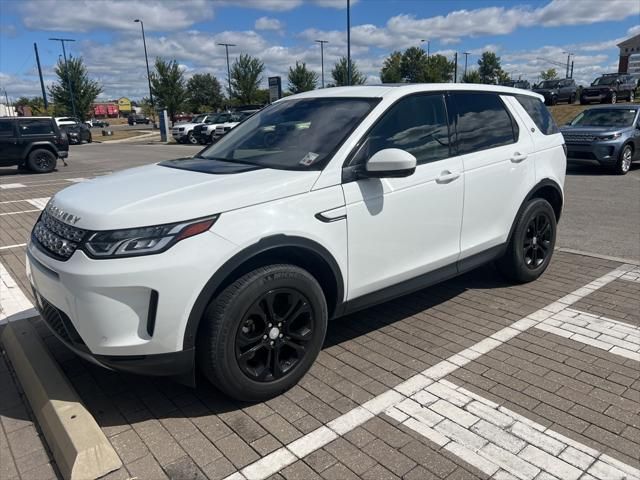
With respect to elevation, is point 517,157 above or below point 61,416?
above

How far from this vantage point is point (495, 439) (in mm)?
2746

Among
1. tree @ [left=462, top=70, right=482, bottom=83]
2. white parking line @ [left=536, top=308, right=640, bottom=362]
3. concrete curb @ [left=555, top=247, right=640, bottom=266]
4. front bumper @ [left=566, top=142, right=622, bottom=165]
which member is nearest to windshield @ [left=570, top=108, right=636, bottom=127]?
front bumper @ [left=566, top=142, right=622, bottom=165]

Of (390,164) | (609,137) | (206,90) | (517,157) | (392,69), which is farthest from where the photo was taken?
(206,90)

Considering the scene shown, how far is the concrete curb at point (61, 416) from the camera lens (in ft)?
8.22

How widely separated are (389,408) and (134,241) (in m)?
1.71

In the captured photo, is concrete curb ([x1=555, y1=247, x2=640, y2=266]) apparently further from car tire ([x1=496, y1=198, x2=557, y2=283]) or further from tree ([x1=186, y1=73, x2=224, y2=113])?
tree ([x1=186, y1=73, x2=224, y2=113])

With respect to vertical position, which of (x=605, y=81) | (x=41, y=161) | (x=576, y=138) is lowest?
(x=41, y=161)

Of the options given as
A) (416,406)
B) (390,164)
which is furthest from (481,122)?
(416,406)

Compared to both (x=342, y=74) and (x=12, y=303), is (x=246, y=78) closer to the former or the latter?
(x=342, y=74)

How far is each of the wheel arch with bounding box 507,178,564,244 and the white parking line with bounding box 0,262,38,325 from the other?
4.35 metres

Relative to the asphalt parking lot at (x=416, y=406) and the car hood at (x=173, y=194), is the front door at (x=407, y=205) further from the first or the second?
the asphalt parking lot at (x=416, y=406)

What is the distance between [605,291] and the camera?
4879 millimetres

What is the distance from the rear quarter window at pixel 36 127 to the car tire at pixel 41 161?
1.87 ft

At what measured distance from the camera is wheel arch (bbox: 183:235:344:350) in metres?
2.72
